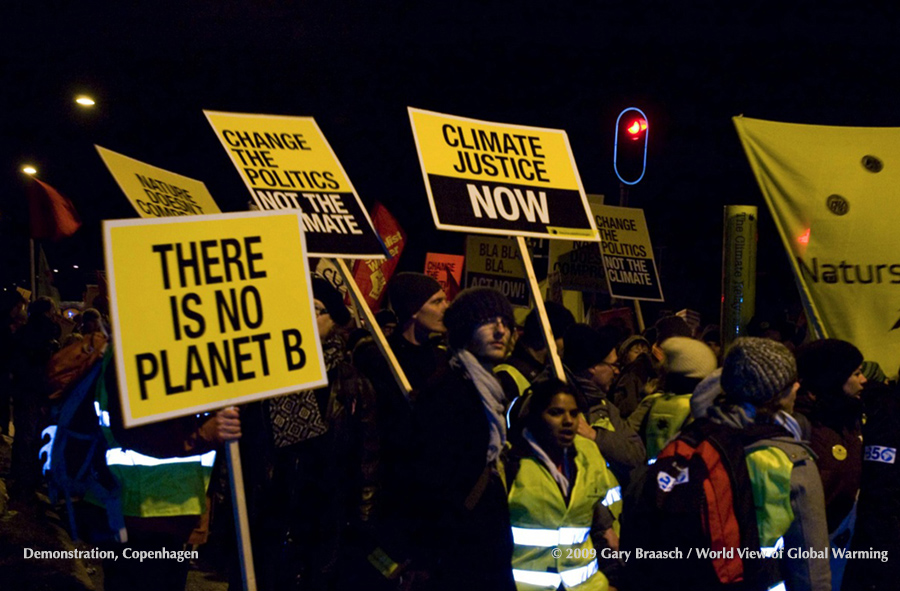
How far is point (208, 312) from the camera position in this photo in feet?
11.7

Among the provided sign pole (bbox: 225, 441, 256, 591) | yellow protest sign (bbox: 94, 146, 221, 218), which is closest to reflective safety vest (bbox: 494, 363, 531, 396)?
sign pole (bbox: 225, 441, 256, 591)

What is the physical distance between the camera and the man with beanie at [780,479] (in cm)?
322

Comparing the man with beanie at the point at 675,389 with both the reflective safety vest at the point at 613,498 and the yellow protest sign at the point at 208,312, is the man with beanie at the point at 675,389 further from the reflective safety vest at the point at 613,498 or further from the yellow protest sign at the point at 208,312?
the yellow protest sign at the point at 208,312

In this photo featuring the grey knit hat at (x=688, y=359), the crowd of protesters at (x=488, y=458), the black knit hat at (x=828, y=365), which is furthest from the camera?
the grey knit hat at (x=688, y=359)

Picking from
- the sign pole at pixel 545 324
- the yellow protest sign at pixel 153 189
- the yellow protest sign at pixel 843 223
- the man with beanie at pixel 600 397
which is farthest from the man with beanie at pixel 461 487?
the yellow protest sign at pixel 153 189

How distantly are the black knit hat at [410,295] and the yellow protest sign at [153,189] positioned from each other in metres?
1.60

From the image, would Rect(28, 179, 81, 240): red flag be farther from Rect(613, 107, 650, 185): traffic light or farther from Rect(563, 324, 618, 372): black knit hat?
Rect(563, 324, 618, 372): black knit hat

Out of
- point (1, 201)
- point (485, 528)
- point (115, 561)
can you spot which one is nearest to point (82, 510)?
point (115, 561)

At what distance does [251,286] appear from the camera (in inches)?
146

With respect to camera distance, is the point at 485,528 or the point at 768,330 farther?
the point at 768,330

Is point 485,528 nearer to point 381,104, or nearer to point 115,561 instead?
point 115,561

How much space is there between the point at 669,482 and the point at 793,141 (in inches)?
101

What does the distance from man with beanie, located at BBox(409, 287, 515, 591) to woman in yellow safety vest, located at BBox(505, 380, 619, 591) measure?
132 mm

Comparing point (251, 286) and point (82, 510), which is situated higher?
point (251, 286)
